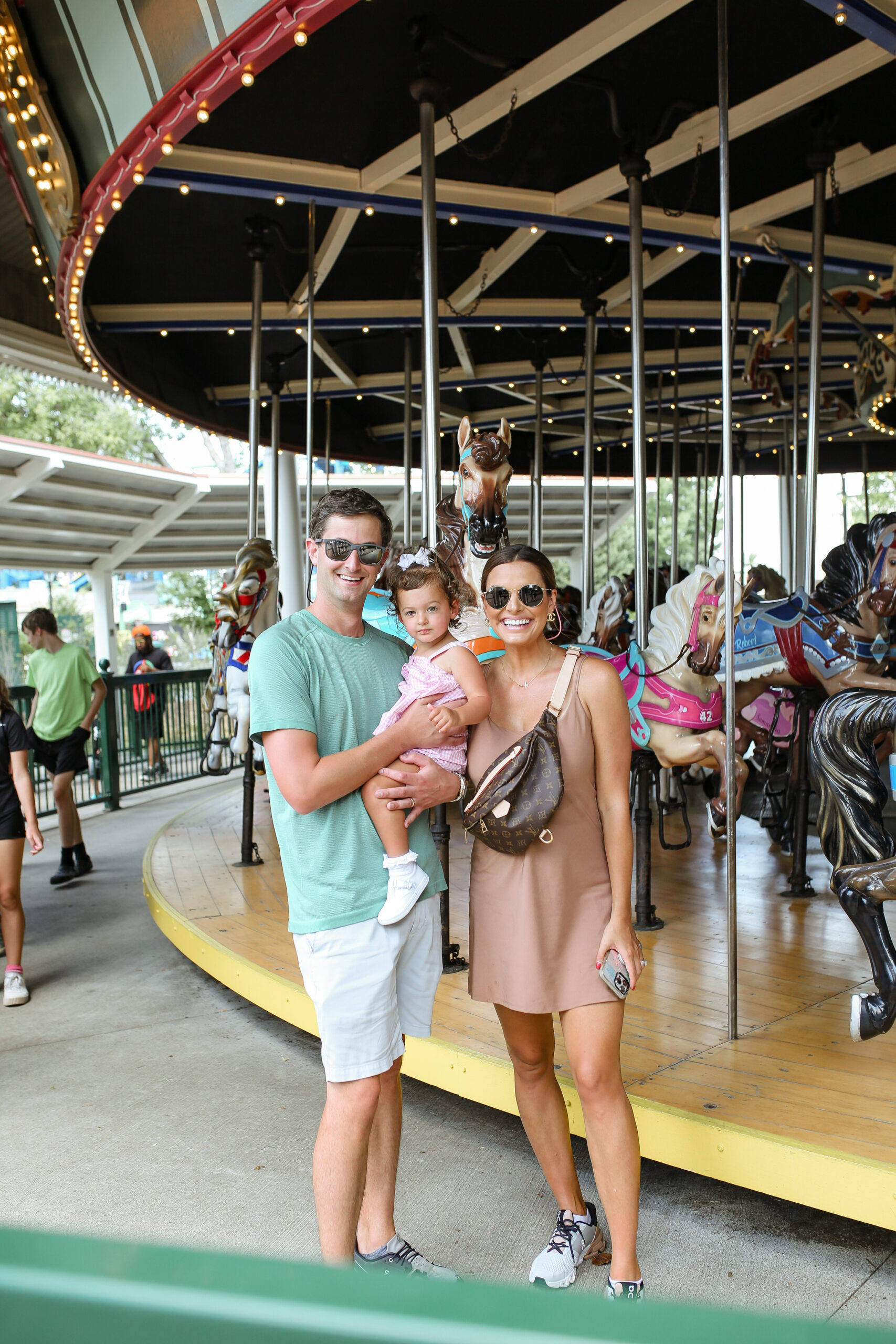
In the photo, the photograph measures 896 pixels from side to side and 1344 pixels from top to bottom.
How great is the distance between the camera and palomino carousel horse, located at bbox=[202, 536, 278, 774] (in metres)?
6.43

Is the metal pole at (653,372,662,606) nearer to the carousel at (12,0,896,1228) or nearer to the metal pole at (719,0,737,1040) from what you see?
the carousel at (12,0,896,1228)

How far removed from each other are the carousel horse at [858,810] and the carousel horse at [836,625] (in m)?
1.22

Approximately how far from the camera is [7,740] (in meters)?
5.16

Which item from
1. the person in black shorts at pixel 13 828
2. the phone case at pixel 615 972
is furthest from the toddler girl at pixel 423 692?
the person in black shorts at pixel 13 828

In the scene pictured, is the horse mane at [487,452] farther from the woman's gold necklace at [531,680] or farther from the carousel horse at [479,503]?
the woman's gold necklace at [531,680]

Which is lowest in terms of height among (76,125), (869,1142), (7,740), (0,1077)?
(0,1077)

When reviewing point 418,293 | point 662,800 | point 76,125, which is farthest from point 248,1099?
point 418,293

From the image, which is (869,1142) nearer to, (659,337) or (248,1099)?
(248,1099)

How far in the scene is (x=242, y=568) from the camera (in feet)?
21.2

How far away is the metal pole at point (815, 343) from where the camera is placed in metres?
5.27

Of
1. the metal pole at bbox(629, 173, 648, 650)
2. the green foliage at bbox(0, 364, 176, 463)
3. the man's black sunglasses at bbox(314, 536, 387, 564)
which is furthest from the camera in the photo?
the green foliage at bbox(0, 364, 176, 463)

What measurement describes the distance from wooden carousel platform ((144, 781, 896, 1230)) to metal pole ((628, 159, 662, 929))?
0.73 feet

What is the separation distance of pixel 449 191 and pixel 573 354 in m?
4.45

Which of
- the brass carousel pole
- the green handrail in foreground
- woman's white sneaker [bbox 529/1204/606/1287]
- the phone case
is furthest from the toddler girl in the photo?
the green handrail in foreground
